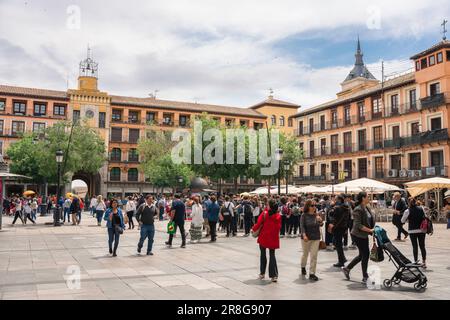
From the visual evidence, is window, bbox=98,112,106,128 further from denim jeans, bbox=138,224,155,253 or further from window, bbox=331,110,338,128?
denim jeans, bbox=138,224,155,253

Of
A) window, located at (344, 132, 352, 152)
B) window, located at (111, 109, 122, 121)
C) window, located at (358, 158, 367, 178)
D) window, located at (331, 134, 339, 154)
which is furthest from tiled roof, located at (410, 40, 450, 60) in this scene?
window, located at (111, 109, 122, 121)

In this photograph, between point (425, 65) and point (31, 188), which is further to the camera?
point (31, 188)

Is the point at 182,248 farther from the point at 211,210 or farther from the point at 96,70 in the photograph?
the point at 96,70

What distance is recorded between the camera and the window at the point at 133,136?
55.4 m

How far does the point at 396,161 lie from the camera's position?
36938mm

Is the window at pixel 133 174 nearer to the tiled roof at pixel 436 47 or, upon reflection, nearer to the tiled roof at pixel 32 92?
the tiled roof at pixel 32 92

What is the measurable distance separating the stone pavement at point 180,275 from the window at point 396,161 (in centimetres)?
2508

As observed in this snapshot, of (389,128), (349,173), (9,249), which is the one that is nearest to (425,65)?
(389,128)

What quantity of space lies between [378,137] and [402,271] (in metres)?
34.6

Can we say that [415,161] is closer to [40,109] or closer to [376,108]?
[376,108]

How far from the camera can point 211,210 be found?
1412 cm

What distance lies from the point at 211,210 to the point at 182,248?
218 centimetres

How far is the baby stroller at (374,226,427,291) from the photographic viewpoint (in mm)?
6867

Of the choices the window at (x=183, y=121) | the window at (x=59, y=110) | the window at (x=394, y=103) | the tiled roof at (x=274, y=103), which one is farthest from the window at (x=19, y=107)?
the window at (x=394, y=103)
